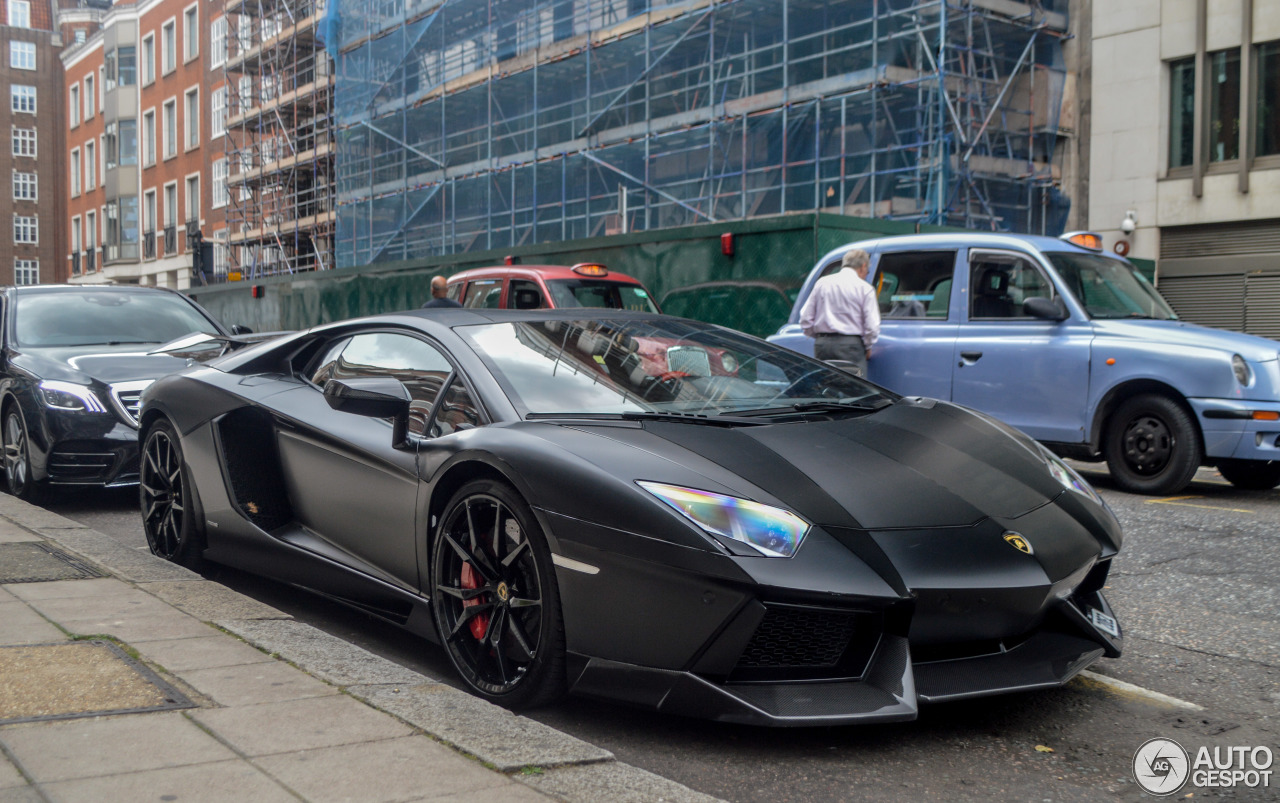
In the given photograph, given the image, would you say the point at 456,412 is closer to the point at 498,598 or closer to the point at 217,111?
the point at 498,598

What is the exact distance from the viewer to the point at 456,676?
12.5 feet

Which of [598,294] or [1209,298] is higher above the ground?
[1209,298]

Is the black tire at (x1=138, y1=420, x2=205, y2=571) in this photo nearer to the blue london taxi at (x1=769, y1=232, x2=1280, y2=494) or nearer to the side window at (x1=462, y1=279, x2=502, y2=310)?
the blue london taxi at (x1=769, y1=232, x2=1280, y2=494)

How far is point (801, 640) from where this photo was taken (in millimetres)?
2928

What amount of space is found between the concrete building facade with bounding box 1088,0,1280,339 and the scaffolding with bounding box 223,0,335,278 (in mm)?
25744

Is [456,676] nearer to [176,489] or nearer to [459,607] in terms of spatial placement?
[459,607]

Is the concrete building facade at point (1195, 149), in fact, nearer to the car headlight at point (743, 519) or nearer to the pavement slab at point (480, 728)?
the car headlight at point (743, 519)

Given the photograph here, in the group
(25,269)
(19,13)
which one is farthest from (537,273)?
(19,13)

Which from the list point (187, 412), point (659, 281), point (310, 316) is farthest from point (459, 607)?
point (310, 316)

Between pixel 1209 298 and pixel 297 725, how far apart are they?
20.2m

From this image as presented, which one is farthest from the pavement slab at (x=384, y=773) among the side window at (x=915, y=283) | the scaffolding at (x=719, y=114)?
the scaffolding at (x=719, y=114)

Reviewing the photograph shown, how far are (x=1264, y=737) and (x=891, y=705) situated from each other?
1.12m

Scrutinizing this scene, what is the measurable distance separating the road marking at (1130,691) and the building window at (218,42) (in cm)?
4809

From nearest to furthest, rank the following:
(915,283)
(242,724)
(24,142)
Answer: (242,724), (915,283), (24,142)
